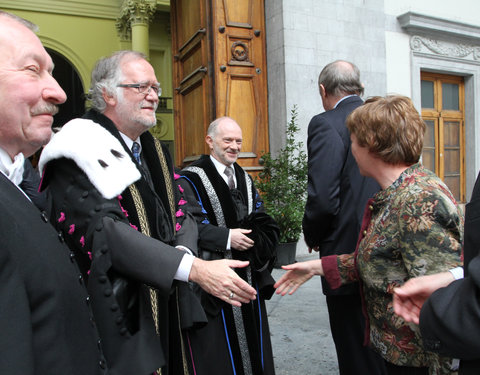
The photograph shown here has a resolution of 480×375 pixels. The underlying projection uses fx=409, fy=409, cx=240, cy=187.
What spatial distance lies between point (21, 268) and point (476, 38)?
921cm

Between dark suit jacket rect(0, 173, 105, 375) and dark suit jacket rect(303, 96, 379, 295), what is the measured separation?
1717 mm

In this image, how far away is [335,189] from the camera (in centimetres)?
255

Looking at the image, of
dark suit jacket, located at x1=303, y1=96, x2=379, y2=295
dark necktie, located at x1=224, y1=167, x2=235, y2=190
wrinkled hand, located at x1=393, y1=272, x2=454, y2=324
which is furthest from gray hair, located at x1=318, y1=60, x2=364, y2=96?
wrinkled hand, located at x1=393, y1=272, x2=454, y2=324

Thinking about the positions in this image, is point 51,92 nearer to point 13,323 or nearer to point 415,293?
point 13,323

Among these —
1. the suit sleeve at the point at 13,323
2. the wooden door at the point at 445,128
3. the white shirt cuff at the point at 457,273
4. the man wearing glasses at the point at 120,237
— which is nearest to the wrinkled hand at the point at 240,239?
the man wearing glasses at the point at 120,237

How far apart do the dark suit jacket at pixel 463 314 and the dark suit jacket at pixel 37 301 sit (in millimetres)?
854

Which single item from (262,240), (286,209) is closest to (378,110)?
(262,240)

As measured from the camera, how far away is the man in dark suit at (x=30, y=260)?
0.84 metres

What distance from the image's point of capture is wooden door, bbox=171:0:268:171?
575 centimetres

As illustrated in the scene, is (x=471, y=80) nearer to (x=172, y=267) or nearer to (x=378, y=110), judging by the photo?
(x=378, y=110)

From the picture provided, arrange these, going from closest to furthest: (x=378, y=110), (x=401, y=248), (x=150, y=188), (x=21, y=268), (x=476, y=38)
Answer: (x=21, y=268) < (x=401, y=248) < (x=378, y=110) < (x=150, y=188) < (x=476, y=38)

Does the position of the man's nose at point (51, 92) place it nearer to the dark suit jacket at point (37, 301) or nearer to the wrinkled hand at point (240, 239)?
the dark suit jacket at point (37, 301)

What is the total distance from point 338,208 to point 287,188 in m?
3.06

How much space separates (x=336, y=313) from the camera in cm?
248
